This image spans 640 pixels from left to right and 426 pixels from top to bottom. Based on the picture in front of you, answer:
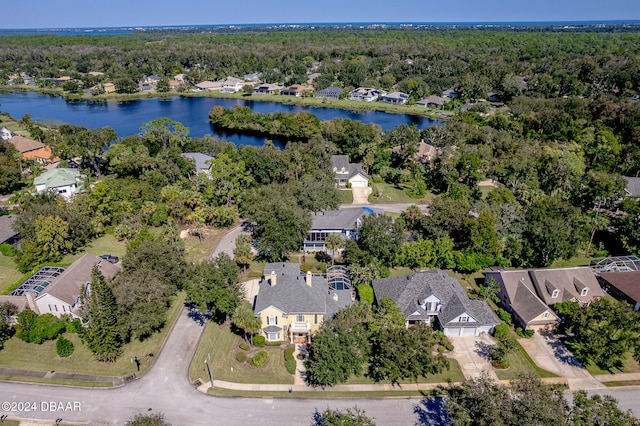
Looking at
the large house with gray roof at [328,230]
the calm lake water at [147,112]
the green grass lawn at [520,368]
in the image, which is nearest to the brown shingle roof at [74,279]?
the large house with gray roof at [328,230]

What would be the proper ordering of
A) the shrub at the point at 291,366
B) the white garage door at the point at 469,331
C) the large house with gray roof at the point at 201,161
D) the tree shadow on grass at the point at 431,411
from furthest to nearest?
the large house with gray roof at the point at 201,161
the white garage door at the point at 469,331
the shrub at the point at 291,366
the tree shadow on grass at the point at 431,411

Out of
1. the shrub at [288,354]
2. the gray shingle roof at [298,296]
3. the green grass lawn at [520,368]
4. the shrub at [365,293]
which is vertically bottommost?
the green grass lawn at [520,368]

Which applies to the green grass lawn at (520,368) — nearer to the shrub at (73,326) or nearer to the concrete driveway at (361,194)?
the concrete driveway at (361,194)

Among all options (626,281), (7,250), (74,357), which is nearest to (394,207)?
(626,281)

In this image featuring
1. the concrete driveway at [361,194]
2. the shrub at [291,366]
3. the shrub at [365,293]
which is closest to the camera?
the shrub at [291,366]

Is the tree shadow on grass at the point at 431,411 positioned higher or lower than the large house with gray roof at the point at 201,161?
lower
